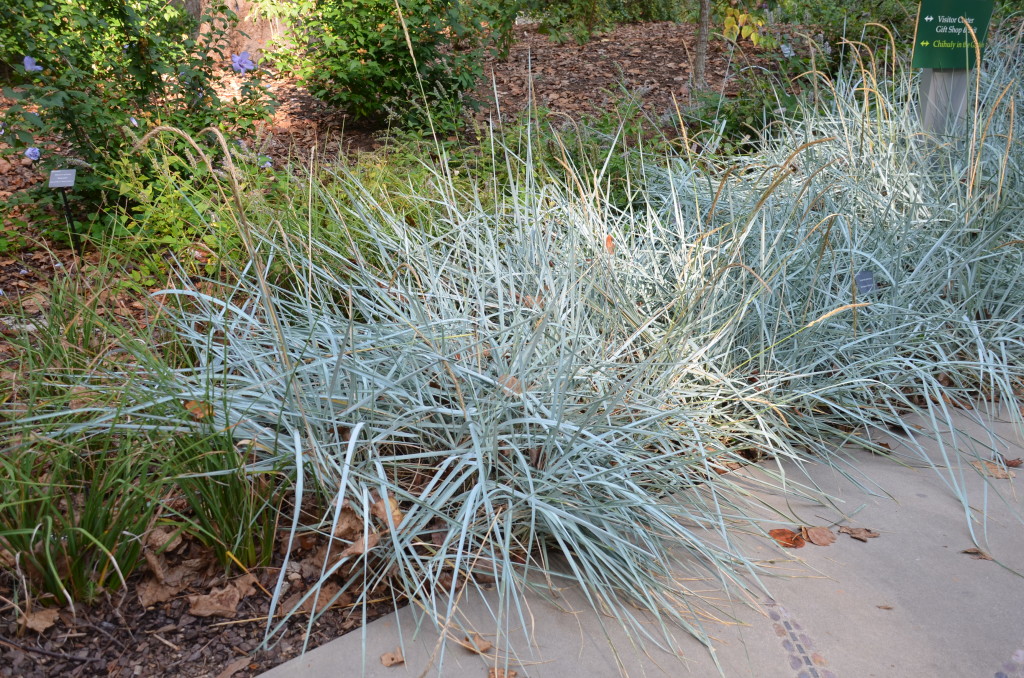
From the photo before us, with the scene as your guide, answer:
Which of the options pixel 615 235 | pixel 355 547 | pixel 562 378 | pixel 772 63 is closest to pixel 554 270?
pixel 615 235

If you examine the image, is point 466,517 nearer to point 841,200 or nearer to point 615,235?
point 615,235

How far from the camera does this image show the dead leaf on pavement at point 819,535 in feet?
8.31

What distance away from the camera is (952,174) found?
4.04 metres

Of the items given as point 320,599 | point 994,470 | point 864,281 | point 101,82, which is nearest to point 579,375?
point 320,599

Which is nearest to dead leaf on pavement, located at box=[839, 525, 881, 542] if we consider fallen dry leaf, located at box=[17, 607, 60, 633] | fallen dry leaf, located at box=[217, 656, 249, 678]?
fallen dry leaf, located at box=[217, 656, 249, 678]

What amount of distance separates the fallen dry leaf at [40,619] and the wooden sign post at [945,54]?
4.80 meters

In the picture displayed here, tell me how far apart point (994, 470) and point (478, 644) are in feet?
7.10

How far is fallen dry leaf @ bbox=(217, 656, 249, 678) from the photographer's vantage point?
201cm

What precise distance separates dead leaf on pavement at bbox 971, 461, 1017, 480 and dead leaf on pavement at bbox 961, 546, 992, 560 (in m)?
0.47

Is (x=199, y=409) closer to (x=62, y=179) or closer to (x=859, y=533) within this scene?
(x=62, y=179)

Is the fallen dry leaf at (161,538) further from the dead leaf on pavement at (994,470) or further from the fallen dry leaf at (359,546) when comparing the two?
the dead leaf on pavement at (994,470)

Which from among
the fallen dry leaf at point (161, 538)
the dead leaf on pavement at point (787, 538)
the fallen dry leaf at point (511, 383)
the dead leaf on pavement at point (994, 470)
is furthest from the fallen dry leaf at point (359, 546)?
the dead leaf on pavement at point (994, 470)

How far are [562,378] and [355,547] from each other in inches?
37.0

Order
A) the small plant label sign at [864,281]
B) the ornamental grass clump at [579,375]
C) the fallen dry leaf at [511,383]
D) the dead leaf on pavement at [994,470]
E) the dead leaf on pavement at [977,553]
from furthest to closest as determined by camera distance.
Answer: the small plant label sign at [864,281] < the dead leaf on pavement at [994,470] < the fallen dry leaf at [511,383] < the dead leaf on pavement at [977,553] < the ornamental grass clump at [579,375]
